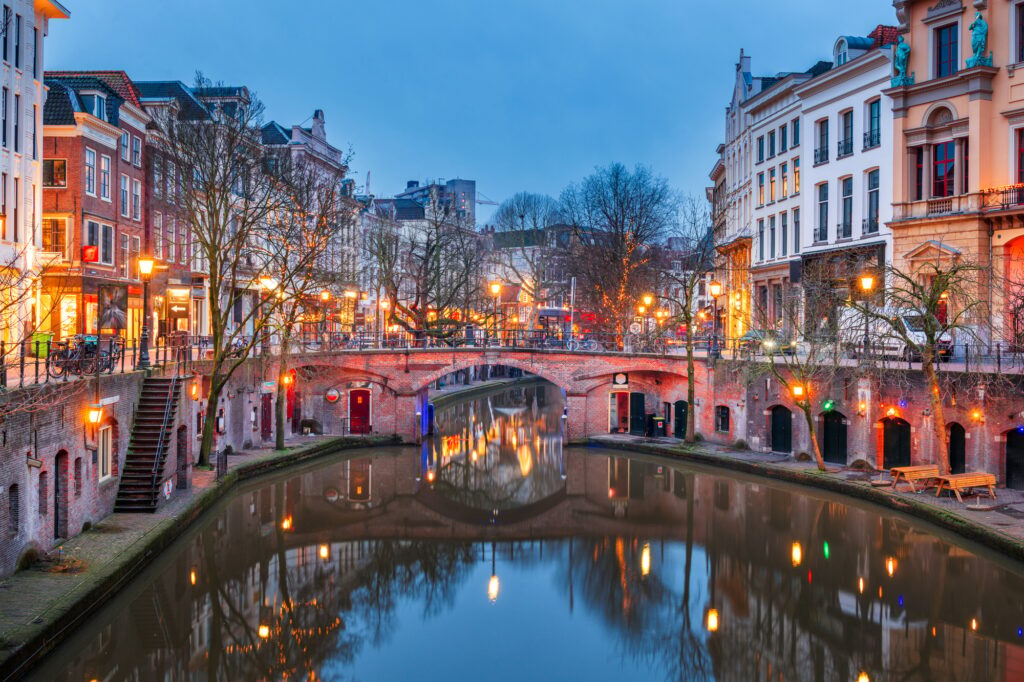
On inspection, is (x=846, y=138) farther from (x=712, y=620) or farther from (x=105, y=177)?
(x=105, y=177)

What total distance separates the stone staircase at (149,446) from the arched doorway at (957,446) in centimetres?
2282

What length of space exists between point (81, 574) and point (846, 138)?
120 ft

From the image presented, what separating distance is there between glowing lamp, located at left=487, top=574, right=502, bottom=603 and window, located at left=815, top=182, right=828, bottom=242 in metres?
28.4

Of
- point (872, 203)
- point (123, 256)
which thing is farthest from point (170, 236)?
point (872, 203)

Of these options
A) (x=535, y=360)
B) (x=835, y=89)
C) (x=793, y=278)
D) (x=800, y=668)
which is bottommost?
(x=800, y=668)

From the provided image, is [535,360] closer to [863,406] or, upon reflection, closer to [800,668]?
[863,406]

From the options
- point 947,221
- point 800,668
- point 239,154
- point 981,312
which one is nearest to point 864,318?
point 981,312

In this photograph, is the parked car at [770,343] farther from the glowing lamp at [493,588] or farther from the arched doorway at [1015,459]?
the glowing lamp at [493,588]

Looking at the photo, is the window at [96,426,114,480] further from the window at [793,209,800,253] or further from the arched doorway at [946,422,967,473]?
the window at [793,209,800,253]

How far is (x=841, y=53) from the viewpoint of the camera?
43500 mm

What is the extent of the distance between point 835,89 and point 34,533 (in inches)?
1481

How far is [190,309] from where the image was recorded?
47750 mm

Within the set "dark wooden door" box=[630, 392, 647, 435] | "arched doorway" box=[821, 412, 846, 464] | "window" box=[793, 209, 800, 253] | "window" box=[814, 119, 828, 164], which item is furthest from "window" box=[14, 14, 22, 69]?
"window" box=[793, 209, 800, 253]

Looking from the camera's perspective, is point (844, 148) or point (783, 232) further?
point (783, 232)
